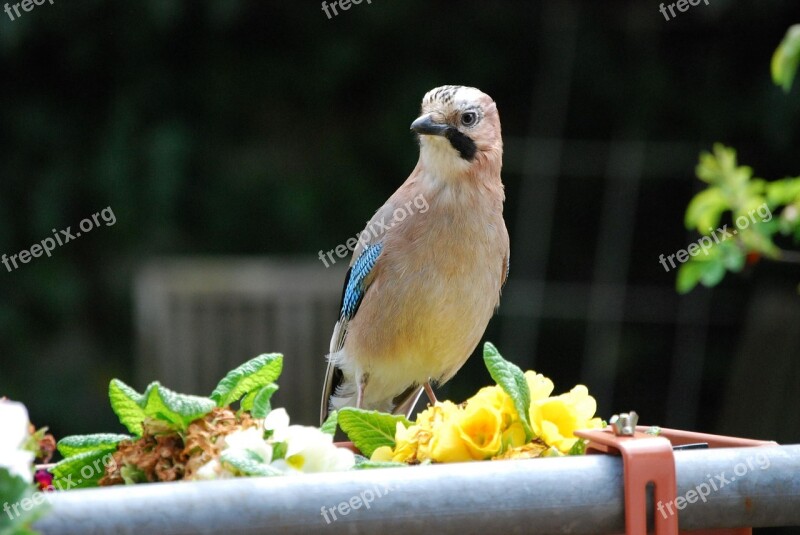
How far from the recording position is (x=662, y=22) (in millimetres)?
4691

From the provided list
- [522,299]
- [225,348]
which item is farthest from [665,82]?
[225,348]

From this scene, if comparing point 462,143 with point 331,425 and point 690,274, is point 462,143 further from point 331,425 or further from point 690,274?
point 331,425

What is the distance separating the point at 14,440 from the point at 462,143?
1.61m

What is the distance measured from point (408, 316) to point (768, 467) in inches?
53.8

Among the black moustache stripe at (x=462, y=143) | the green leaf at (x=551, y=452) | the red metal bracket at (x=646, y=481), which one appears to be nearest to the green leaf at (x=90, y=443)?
the green leaf at (x=551, y=452)

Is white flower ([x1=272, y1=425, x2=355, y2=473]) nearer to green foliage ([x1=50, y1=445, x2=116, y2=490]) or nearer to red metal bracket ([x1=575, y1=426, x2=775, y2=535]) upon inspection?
green foliage ([x1=50, y1=445, x2=116, y2=490])

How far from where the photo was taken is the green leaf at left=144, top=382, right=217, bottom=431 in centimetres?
128

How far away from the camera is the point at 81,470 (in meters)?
1.43

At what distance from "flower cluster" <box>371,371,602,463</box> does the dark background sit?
3.16m

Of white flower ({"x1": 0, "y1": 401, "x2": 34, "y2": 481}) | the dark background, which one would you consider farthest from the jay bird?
the dark background

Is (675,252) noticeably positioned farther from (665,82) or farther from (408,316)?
(408,316)

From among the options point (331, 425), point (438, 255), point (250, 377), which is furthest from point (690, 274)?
point (250, 377)

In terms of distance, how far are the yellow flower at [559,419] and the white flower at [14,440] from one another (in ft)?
2.28

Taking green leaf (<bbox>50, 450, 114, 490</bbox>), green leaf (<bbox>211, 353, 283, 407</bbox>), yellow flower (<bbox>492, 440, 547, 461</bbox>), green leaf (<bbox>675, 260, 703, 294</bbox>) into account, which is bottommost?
green leaf (<bbox>50, 450, 114, 490</bbox>)
